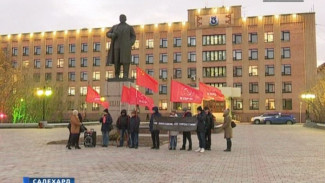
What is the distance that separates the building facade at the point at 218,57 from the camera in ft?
231

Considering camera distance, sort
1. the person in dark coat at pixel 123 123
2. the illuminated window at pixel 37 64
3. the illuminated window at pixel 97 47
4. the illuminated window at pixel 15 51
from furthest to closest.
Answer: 1. the illuminated window at pixel 15 51
2. the illuminated window at pixel 37 64
3. the illuminated window at pixel 97 47
4. the person in dark coat at pixel 123 123

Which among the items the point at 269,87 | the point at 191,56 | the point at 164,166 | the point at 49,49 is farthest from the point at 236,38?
the point at 164,166

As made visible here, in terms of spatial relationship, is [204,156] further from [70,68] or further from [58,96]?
[70,68]

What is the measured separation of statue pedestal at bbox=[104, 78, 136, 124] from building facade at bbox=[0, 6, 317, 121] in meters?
45.8

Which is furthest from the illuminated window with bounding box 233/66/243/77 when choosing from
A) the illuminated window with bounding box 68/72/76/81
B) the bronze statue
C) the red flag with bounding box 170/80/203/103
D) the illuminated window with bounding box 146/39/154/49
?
the bronze statue

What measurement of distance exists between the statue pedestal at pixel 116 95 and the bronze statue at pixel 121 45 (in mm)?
479

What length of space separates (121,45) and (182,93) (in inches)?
173

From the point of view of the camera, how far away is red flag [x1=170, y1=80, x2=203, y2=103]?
21.7 metres

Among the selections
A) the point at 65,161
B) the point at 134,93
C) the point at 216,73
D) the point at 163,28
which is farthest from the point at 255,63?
the point at 65,161

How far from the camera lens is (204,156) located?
1570 centimetres

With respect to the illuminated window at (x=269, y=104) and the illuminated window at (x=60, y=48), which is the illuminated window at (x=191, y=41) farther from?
the illuminated window at (x=60, y=48)

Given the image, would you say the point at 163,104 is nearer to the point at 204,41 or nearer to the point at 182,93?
the point at 204,41

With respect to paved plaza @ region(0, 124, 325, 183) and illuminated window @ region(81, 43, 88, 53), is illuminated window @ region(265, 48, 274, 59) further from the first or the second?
paved plaza @ region(0, 124, 325, 183)

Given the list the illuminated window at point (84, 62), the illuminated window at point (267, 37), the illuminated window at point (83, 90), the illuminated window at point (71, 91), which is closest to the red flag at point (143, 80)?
the illuminated window at point (267, 37)
